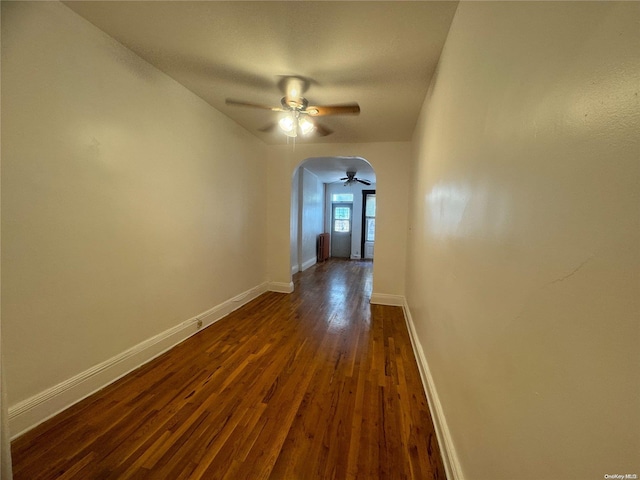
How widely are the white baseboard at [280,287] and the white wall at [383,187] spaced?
1261 millimetres

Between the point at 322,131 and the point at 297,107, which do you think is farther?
the point at 322,131

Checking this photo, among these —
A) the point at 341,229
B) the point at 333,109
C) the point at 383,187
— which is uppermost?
the point at 333,109

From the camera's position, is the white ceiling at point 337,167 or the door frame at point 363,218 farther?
the door frame at point 363,218

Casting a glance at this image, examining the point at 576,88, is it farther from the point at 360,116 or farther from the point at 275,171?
the point at 275,171

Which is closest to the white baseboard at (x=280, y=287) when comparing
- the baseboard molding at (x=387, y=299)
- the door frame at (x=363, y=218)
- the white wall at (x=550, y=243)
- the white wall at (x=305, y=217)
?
the white wall at (x=305, y=217)

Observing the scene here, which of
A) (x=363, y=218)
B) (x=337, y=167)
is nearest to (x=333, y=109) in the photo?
(x=337, y=167)

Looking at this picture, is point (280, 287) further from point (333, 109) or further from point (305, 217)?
point (333, 109)

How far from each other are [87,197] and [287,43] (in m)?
1.70

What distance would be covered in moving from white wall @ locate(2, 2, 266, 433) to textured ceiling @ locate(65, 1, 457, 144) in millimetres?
251

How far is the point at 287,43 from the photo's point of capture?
5.94ft

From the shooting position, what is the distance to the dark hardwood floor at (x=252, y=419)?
1.30m

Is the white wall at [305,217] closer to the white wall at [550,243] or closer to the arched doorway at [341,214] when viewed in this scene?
the arched doorway at [341,214]

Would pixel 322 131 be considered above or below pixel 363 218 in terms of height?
above

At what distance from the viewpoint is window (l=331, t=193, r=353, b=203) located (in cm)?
853
